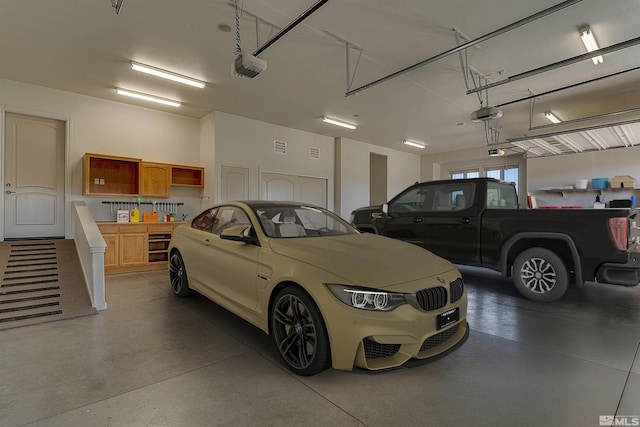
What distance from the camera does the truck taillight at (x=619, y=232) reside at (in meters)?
3.47

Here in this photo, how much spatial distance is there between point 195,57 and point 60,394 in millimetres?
4590

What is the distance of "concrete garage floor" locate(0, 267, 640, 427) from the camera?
70.1 inches

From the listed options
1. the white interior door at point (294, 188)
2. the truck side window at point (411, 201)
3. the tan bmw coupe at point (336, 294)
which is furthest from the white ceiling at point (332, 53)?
the tan bmw coupe at point (336, 294)

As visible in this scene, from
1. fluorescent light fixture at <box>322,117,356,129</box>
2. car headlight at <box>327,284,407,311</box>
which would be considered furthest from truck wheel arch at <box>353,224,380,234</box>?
car headlight at <box>327,284,407,311</box>

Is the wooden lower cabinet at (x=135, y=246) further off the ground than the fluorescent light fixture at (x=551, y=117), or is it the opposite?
the fluorescent light fixture at (x=551, y=117)

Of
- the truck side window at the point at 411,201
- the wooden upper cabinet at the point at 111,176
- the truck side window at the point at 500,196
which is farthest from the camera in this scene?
the wooden upper cabinet at the point at 111,176

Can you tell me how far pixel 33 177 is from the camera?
6.00 m

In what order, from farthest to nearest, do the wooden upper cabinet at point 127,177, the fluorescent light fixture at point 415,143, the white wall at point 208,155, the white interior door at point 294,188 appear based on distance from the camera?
the fluorescent light fixture at point 415,143 < the white interior door at point 294,188 < the white wall at point 208,155 < the wooden upper cabinet at point 127,177

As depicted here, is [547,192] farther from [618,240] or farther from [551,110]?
[618,240]

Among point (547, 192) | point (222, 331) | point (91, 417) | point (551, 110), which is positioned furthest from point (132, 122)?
point (547, 192)

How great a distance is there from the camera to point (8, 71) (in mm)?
5297

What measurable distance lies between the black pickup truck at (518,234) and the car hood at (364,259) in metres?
2.21

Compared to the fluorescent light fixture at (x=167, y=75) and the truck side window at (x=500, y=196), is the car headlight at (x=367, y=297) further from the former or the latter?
the fluorescent light fixture at (x=167, y=75)

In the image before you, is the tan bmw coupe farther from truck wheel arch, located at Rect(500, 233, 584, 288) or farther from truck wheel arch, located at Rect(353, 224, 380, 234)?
truck wheel arch, located at Rect(353, 224, 380, 234)
